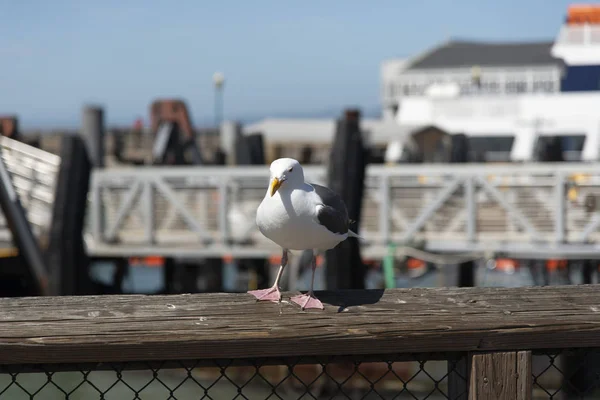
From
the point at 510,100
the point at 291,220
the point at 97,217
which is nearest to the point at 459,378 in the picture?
the point at 291,220

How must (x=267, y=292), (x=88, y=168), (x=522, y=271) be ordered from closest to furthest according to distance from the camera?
(x=267, y=292)
(x=88, y=168)
(x=522, y=271)

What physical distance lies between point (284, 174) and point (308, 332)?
884 millimetres

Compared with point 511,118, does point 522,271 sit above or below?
below

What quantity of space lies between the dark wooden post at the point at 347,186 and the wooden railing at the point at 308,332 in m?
10.3

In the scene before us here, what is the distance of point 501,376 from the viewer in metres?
3.10

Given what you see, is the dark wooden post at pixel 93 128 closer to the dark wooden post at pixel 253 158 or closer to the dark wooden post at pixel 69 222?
the dark wooden post at pixel 253 158

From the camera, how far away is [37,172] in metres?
17.1

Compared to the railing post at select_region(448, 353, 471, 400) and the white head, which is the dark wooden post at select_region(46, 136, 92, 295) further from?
the railing post at select_region(448, 353, 471, 400)

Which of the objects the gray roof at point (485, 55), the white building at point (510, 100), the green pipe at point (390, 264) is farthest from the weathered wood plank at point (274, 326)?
the gray roof at point (485, 55)

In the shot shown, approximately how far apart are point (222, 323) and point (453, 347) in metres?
0.70

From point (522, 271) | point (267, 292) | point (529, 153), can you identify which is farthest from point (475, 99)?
point (267, 292)

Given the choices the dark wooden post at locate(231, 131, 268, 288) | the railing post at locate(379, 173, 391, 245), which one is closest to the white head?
the railing post at locate(379, 173, 391, 245)

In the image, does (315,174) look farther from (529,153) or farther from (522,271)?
(529,153)

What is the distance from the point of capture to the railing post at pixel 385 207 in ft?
53.9
